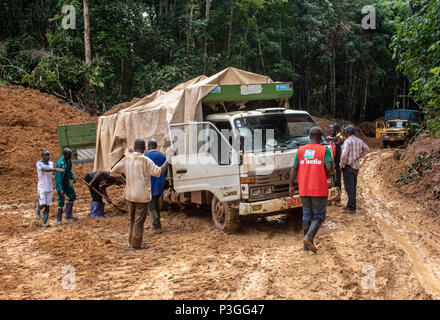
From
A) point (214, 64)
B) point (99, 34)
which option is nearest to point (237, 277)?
point (99, 34)

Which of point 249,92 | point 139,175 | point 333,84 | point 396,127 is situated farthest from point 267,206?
point 333,84

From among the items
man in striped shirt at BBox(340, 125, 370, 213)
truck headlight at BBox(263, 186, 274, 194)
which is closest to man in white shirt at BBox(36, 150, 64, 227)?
truck headlight at BBox(263, 186, 274, 194)

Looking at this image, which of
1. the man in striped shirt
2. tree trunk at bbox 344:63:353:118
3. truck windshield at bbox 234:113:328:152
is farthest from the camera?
tree trunk at bbox 344:63:353:118

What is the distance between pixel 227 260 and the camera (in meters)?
Result: 5.74

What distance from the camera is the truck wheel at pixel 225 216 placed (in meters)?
6.92

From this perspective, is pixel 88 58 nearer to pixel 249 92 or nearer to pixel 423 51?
pixel 249 92

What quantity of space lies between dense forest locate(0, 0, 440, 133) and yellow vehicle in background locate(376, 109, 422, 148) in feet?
11.1

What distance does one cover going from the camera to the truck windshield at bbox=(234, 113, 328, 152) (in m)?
7.07

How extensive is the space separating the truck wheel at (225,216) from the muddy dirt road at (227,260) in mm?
154

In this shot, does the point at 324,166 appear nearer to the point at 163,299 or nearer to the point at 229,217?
the point at 229,217

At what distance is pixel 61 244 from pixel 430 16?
30.4 feet

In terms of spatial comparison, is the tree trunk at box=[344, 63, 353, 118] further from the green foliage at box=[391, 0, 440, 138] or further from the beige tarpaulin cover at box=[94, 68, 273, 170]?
the beige tarpaulin cover at box=[94, 68, 273, 170]

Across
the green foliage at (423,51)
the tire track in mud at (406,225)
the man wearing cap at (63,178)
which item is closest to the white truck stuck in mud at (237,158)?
the tire track in mud at (406,225)

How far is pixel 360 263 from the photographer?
207 inches
